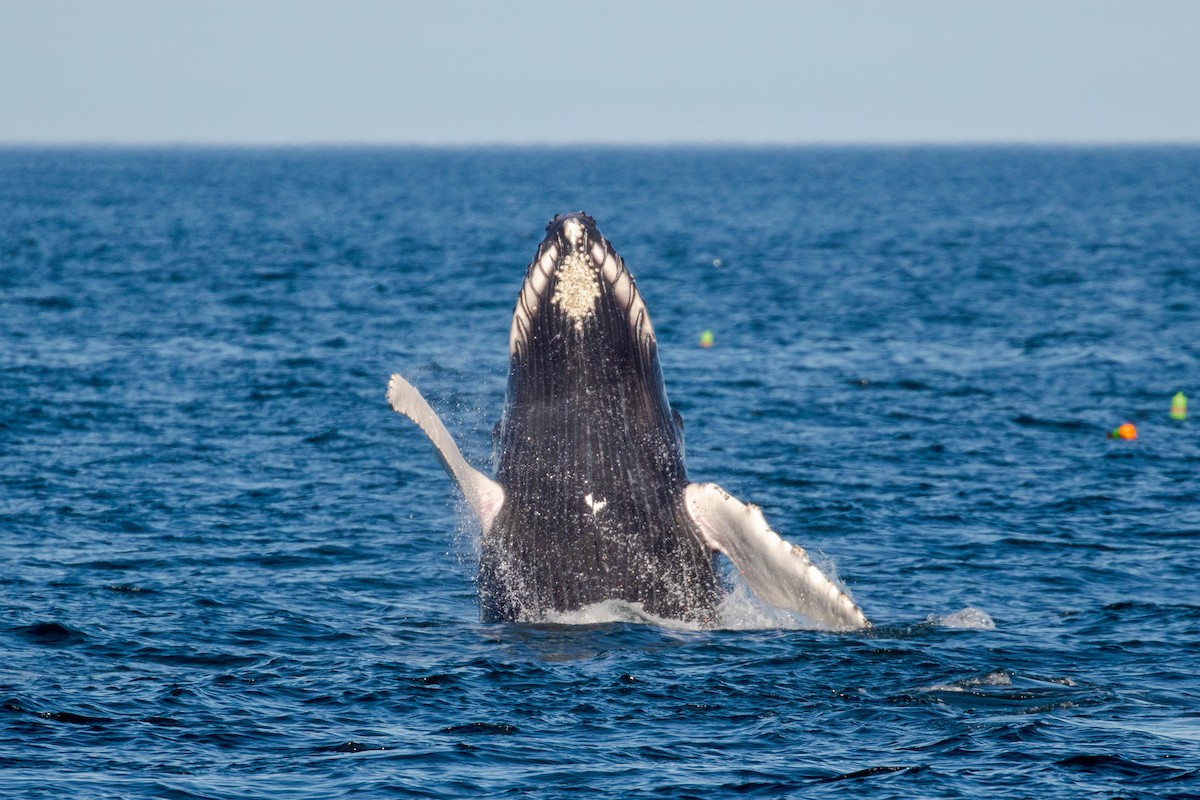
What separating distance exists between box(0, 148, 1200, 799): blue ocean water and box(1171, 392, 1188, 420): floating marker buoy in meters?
0.65

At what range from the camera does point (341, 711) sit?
1334cm

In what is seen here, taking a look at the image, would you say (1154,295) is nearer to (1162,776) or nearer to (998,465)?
(998,465)

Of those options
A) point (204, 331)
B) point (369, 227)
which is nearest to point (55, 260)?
point (204, 331)

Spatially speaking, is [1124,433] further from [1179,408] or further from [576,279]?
[576,279]

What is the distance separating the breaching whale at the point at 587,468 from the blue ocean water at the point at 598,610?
0.52 m

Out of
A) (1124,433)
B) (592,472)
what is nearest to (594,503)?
(592,472)

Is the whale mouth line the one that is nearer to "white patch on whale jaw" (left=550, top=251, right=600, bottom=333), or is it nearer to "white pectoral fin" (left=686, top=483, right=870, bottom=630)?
"white patch on whale jaw" (left=550, top=251, right=600, bottom=333)

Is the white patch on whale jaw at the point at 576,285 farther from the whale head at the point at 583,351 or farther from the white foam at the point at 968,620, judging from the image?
the white foam at the point at 968,620

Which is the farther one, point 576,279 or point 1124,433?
point 1124,433

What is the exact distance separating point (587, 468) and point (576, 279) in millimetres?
1775

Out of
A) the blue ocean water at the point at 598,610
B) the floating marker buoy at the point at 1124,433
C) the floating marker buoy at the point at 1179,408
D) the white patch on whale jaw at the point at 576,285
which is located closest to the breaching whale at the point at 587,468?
the white patch on whale jaw at the point at 576,285

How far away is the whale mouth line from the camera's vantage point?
14672 millimetres

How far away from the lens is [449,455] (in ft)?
47.5

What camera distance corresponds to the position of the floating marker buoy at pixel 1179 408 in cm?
3094
